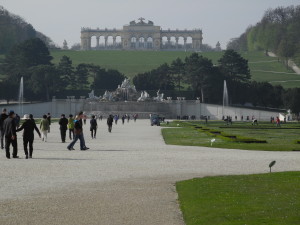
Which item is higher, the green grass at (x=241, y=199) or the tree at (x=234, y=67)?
the tree at (x=234, y=67)

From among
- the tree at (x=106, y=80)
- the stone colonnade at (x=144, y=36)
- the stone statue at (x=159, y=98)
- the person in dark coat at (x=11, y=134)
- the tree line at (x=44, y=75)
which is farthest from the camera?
the stone colonnade at (x=144, y=36)

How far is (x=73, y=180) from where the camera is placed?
15.3m

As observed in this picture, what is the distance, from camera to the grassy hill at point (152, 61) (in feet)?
379

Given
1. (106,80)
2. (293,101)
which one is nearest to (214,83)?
(293,101)

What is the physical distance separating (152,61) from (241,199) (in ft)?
397

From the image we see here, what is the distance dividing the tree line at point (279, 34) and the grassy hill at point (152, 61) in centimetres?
239

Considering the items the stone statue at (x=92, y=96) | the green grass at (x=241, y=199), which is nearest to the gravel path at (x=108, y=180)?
the green grass at (x=241, y=199)

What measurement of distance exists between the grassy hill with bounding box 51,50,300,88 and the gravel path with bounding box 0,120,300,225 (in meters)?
87.7

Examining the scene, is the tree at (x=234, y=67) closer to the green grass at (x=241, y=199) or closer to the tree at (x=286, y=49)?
the tree at (x=286, y=49)

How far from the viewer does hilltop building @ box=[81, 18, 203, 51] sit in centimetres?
17025

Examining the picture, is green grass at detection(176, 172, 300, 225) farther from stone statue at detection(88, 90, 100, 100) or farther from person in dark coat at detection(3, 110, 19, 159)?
stone statue at detection(88, 90, 100, 100)

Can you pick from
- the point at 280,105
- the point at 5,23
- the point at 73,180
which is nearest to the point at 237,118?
the point at 280,105

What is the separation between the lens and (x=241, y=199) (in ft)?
39.2

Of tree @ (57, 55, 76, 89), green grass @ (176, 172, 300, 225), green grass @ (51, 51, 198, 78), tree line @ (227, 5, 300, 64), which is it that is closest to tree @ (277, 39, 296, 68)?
tree line @ (227, 5, 300, 64)
